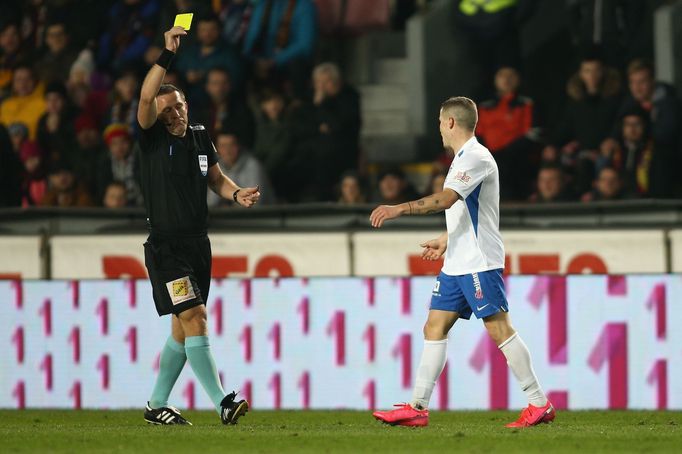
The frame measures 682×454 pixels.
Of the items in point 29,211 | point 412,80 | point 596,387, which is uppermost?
point 412,80

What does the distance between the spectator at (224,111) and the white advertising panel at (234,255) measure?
8.20ft

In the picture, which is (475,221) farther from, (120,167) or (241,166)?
(120,167)

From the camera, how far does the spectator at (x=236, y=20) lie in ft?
51.8

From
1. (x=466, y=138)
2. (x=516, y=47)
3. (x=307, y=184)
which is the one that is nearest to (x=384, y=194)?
(x=307, y=184)

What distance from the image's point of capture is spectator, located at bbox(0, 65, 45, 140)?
53.8ft

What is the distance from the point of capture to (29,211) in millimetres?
13422

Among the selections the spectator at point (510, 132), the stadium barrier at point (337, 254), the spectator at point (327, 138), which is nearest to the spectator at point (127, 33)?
the spectator at point (327, 138)

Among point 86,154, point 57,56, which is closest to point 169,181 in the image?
point 86,154

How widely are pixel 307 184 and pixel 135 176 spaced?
164 cm

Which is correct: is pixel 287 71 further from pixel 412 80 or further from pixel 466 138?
pixel 466 138

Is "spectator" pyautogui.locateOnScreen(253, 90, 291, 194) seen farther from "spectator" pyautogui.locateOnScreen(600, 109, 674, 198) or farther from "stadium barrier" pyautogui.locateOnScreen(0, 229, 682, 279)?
"spectator" pyautogui.locateOnScreen(600, 109, 674, 198)

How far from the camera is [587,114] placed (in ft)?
45.8

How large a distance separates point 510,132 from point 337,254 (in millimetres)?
2709

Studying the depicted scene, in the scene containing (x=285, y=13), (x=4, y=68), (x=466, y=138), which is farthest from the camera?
(x=4, y=68)
